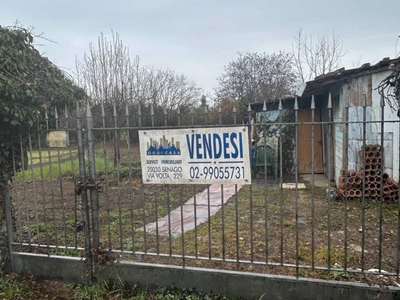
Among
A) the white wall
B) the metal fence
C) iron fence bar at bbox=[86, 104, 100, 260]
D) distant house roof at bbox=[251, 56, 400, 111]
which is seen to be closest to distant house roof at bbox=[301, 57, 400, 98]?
distant house roof at bbox=[251, 56, 400, 111]

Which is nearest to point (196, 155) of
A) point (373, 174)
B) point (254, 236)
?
point (254, 236)

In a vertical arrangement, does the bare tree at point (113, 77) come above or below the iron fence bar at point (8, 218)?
above

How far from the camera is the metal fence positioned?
3070 mm

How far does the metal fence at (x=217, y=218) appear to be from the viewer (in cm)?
307

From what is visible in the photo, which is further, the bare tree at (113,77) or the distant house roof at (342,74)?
the bare tree at (113,77)

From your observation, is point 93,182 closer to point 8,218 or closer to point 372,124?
point 8,218

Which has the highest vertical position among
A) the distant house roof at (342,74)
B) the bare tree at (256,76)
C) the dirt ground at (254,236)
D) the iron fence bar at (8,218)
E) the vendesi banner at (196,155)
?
the bare tree at (256,76)

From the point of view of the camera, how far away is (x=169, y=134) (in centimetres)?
322

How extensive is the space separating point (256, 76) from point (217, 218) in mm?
14849

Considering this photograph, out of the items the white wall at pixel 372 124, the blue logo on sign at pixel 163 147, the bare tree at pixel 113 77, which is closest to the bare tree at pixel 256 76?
the bare tree at pixel 113 77

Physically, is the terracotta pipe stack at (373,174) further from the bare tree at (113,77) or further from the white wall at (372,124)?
the bare tree at (113,77)

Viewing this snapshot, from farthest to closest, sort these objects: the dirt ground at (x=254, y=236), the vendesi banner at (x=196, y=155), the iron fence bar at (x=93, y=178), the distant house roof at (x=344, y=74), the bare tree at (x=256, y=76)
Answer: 1. the bare tree at (x=256, y=76)
2. the distant house roof at (x=344, y=74)
3. the iron fence bar at (x=93, y=178)
4. the dirt ground at (x=254, y=236)
5. the vendesi banner at (x=196, y=155)

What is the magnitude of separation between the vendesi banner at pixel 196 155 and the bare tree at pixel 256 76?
49.4 feet

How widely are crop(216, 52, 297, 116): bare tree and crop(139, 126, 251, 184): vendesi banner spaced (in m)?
15.1
